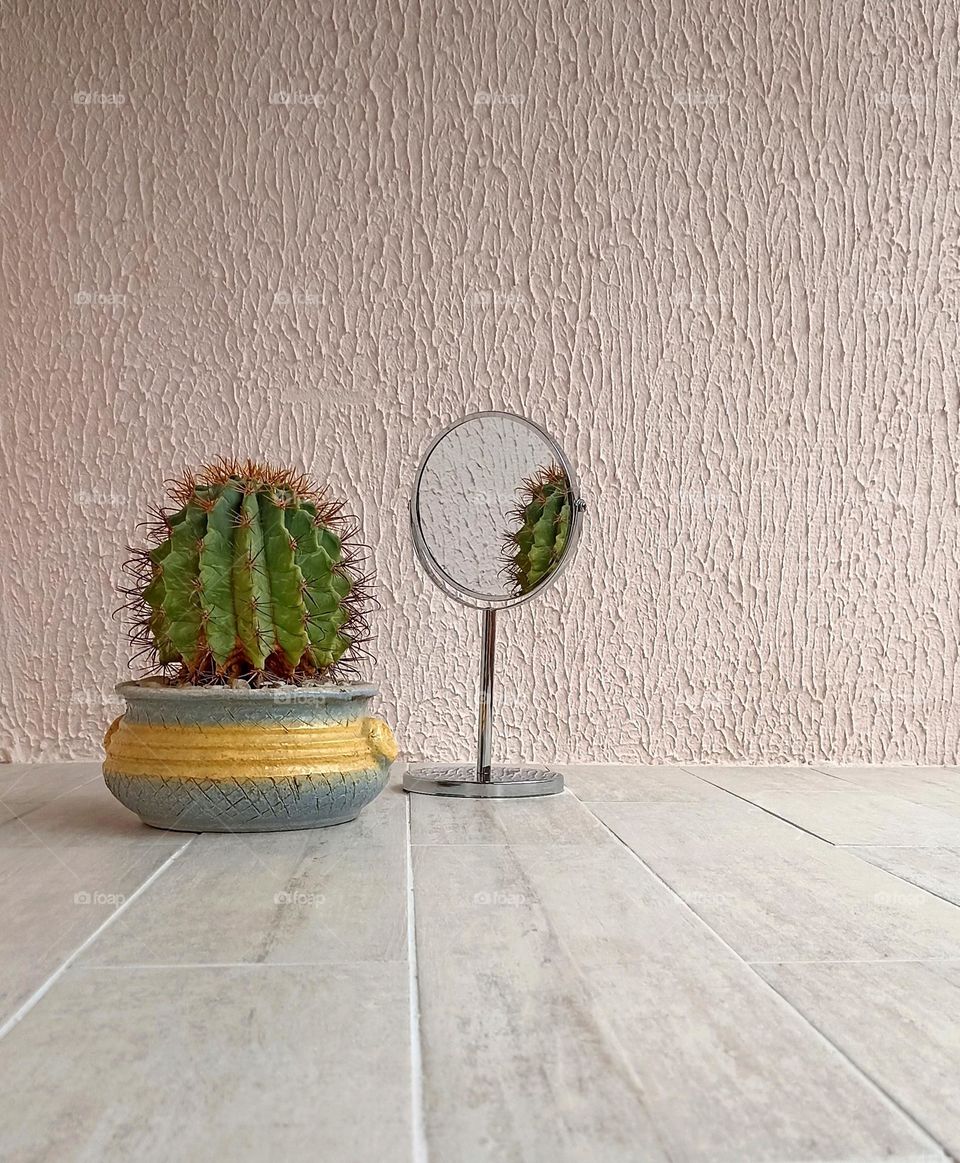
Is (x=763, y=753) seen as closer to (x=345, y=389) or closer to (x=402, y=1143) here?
(x=345, y=389)

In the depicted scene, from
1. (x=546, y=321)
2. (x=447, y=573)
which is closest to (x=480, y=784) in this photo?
(x=447, y=573)

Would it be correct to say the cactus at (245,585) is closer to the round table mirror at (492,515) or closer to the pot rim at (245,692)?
the pot rim at (245,692)

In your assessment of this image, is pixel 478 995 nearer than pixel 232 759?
Yes

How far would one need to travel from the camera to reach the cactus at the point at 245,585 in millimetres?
892

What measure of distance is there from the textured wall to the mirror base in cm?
14

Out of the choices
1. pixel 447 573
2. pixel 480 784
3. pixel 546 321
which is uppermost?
pixel 546 321

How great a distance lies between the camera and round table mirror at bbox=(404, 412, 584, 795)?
3.94ft

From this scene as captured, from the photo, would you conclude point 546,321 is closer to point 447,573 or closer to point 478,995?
point 447,573

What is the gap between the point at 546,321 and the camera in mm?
1344

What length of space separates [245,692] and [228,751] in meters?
0.05

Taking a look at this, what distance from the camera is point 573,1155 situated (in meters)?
0.36

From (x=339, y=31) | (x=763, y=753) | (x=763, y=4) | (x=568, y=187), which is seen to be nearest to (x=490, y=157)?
(x=568, y=187)

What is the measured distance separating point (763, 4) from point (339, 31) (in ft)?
1.70

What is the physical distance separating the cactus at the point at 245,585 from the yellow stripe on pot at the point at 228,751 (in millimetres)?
49
